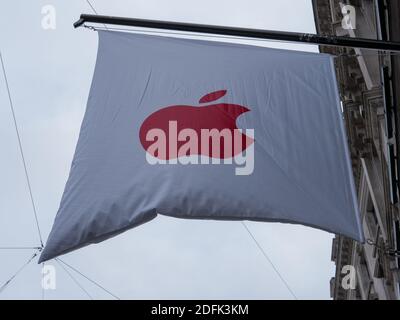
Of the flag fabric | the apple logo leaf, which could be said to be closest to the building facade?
the flag fabric

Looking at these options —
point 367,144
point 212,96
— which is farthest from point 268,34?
point 367,144

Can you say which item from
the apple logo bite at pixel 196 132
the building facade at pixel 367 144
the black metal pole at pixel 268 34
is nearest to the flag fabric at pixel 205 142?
the apple logo bite at pixel 196 132

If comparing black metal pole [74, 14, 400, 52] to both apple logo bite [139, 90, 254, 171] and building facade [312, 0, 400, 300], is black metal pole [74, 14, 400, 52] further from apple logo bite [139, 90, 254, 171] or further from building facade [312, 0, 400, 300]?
building facade [312, 0, 400, 300]

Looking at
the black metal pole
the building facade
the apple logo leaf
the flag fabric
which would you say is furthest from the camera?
the building facade

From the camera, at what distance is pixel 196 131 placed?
991 cm

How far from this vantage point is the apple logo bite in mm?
9664

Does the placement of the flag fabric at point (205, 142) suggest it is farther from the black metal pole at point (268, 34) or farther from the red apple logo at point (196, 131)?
the black metal pole at point (268, 34)

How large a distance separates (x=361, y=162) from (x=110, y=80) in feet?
49.0

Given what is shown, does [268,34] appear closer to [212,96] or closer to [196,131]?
[212,96]

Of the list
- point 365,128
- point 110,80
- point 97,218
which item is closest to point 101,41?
point 110,80

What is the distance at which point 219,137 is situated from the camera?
32.4 feet

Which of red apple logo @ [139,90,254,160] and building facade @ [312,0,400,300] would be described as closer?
red apple logo @ [139,90,254,160]

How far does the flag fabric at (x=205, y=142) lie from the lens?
29.5ft

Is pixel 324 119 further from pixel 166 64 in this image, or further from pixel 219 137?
pixel 166 64
